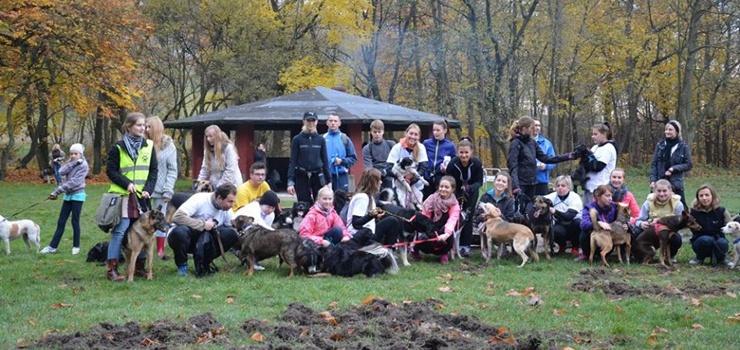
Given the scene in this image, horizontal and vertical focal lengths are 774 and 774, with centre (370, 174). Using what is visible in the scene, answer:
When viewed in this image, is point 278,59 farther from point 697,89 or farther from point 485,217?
point 485,217

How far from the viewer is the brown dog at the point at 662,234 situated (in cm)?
909

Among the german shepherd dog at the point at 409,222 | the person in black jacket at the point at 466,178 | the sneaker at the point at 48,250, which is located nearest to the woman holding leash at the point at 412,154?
the person in black jacket at the point at 466,178

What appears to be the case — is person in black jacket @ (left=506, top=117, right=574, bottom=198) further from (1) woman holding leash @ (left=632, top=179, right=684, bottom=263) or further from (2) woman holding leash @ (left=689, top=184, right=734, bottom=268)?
(2) woman holding leash @ (left=689, top=184, right=734, bottom=268)

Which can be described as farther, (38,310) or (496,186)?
(496,186)

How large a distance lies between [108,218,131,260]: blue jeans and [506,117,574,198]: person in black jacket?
15.6 feet

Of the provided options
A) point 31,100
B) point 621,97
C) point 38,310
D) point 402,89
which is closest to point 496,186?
point 38,310

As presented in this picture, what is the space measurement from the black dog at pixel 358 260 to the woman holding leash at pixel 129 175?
207cm

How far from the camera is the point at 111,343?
5289mm

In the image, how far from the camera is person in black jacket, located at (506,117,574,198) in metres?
9.94

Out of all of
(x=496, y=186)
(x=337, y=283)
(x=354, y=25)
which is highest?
(x=354, y=25)

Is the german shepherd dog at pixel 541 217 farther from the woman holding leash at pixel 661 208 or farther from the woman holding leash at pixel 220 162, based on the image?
the woman holding leash at pixel 220 162

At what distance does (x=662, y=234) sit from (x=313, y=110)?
1295cm

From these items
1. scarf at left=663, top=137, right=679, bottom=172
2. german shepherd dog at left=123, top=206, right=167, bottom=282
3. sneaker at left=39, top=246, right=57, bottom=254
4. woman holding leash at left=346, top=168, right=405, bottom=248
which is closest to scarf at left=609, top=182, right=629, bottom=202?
scarf at left=663, top=137, right=679, bottom=172

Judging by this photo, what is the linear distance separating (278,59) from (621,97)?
19706 mm
